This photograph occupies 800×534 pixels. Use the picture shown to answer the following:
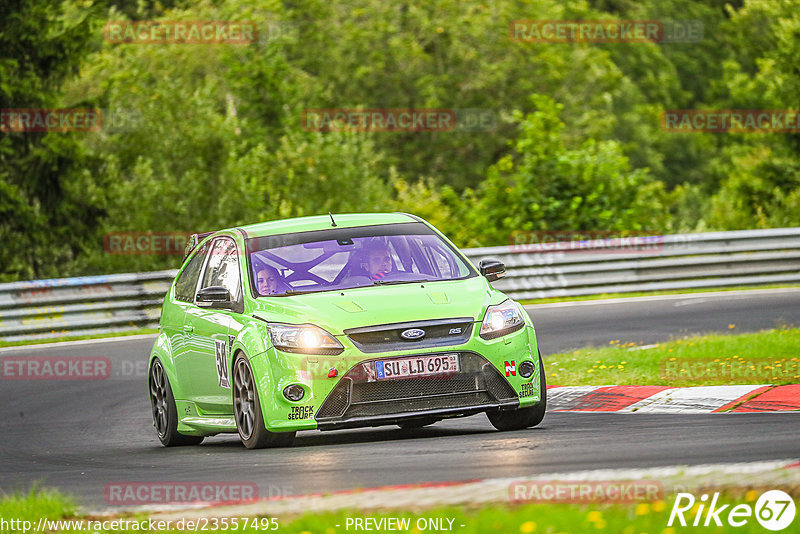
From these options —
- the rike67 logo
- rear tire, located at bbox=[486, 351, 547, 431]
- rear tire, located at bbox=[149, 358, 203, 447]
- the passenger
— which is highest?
the rike67 logo

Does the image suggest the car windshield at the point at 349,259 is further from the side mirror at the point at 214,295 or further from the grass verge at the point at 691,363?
the grass verge at the point at 691,363

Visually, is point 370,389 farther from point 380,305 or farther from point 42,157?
point 42,157

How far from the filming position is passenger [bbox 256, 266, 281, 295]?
9.83 metres

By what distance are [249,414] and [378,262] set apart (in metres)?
1.48

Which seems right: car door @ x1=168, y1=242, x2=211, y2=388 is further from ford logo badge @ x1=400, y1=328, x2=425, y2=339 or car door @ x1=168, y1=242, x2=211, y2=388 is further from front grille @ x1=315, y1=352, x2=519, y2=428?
ford logo badge @ x1=400, y1=328, x2=425, y2=339

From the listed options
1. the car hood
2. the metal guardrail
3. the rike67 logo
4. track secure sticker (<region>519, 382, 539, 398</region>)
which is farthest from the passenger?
the metal guardrail

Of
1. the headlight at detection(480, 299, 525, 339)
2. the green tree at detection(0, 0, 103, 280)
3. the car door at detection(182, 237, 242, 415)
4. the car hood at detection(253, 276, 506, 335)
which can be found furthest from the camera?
the green tree at detection(0, 0, 103, 280)

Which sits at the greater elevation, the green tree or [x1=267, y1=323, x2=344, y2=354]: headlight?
[x1=267, y1=323, x2=344, y2=354]: headlight

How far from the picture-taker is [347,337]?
9008mm

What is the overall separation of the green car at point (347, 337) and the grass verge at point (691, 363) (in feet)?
7.65

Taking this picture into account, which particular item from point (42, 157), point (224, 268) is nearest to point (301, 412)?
point (224, 268)

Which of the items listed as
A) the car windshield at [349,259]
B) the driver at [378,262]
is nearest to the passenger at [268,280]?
the car windshield at [349,259]

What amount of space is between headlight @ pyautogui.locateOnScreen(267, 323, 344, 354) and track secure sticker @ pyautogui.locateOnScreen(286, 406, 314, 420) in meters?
0.35

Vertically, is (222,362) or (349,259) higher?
(349,259)
